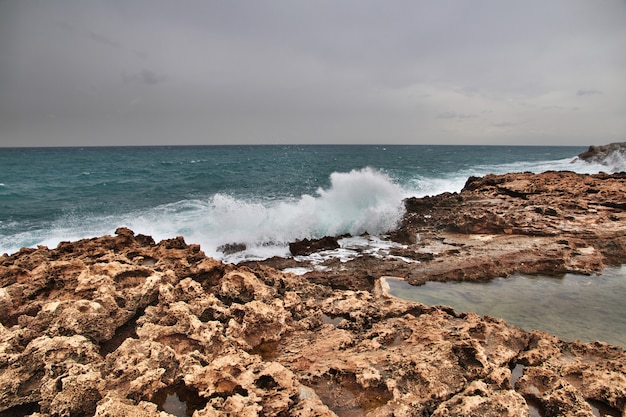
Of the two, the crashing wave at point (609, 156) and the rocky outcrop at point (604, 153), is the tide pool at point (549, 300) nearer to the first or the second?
the crashing wave at point (609, 156)

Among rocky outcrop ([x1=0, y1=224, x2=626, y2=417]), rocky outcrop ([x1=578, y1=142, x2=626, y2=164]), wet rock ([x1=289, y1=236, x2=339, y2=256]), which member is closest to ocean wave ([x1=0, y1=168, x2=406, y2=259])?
wet rock ([x1=289, y1=236, x2=339, y2=256])

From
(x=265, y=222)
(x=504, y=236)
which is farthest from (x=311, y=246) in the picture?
(x=504, y=236)

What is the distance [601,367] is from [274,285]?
14.6ft

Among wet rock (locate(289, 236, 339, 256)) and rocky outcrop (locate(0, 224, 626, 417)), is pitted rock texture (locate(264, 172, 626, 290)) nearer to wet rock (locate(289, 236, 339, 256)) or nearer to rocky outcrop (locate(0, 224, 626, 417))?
wet rock (locate(289, 236, 339, 256))

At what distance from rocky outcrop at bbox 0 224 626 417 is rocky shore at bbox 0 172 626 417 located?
0.01 m

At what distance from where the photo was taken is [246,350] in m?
4.37

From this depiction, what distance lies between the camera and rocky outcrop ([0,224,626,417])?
3348 mm

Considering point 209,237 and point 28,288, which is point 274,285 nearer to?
point 28,288

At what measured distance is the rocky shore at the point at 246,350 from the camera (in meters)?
3.36

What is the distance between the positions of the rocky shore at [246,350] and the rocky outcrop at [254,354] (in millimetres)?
15

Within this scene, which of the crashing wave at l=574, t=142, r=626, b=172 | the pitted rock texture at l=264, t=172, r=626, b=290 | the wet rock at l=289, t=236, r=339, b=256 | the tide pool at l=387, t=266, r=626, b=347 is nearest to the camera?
the tide pool at l=387, t=266, r=626, b=347

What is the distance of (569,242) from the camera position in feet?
31.3

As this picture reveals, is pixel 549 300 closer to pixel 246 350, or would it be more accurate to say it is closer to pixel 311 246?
pixel 246 350

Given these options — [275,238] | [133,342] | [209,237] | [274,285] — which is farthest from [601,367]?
[209,237]
